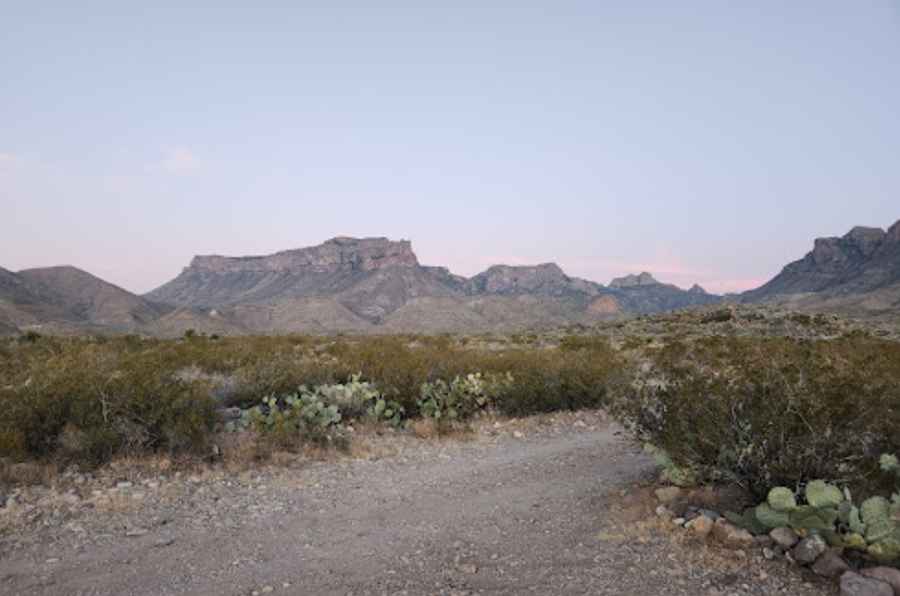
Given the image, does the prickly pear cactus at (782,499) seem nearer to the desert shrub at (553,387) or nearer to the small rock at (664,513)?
the small rock at (664,513)

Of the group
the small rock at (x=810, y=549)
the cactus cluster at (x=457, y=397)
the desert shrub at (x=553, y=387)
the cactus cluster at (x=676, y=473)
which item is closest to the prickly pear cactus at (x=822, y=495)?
the small rock at (x=810, y=549)

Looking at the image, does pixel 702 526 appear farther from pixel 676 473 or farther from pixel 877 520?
pixel 877 520

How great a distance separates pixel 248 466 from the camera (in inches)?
348

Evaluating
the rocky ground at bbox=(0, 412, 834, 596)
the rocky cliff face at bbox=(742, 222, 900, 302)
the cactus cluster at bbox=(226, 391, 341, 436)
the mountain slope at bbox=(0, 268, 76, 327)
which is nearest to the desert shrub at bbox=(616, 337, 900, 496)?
the rocky ground at bbox=(0, 412, 834, 596)

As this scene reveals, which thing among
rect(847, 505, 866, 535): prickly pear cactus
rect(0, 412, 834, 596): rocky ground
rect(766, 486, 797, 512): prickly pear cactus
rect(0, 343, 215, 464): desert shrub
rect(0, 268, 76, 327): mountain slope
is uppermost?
rect(0, 268, 76, 327): mountain slope

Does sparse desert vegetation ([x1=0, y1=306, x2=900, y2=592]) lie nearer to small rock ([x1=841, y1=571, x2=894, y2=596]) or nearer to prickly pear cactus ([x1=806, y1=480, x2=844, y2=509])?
prickly pear cactus ([x1=806, y1=480, x2=844, y2=509])

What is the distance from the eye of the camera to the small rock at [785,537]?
5.38 m

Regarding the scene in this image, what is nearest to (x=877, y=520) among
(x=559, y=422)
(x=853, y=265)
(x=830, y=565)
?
(x=830, y=565)

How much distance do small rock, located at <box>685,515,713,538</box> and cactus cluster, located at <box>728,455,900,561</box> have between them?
0.32m

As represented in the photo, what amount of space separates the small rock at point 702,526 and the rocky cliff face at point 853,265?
521ft

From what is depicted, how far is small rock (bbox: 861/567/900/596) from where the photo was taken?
4551 millimetres

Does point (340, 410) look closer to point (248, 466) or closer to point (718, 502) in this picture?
point (248, 466)

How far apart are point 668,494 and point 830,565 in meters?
1.92

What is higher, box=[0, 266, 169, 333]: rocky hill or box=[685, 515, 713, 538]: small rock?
box=[0, 266, 169, 333]: rocky hill
